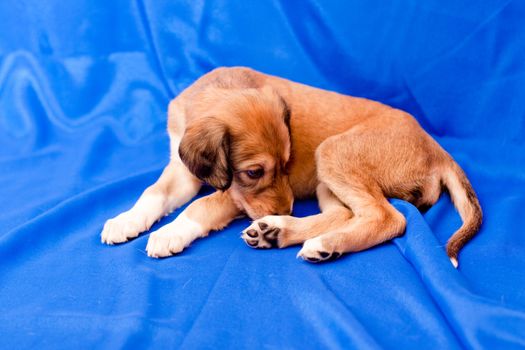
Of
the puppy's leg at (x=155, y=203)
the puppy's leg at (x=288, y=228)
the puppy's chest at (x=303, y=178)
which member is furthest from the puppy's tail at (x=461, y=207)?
the puppy's leg at (x=155, y=203)

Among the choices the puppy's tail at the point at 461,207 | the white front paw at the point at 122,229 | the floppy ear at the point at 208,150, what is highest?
the floppy ear at the point at 208,150

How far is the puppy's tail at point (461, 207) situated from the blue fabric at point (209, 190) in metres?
0.08

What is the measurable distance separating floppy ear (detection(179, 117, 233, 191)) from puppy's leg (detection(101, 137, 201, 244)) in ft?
1.58

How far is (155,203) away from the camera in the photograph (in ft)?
10.5

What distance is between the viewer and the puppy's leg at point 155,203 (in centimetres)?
295

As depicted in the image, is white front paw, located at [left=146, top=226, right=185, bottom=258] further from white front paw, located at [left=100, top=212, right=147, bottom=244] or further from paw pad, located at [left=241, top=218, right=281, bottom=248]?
paw pad, located at [left=241, top=218, right=281, bottom=248]

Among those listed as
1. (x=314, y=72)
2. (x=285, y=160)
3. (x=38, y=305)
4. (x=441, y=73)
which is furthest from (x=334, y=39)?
(x=38, y=305)

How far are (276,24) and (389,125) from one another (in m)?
1.82

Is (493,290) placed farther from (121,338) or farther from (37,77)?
(37,77)

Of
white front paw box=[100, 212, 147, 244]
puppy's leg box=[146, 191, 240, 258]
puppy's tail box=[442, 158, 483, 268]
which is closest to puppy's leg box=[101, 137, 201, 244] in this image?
white front paw box=[100, 212, 147, 244]

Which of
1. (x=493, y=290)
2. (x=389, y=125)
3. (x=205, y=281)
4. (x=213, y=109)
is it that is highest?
(x=213, y=109)

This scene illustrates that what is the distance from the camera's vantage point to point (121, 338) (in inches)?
83.7

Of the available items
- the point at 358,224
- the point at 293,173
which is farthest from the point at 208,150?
the point at 358,224

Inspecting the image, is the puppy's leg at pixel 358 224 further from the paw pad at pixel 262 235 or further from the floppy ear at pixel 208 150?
the floppy ear at pixel 208 150
